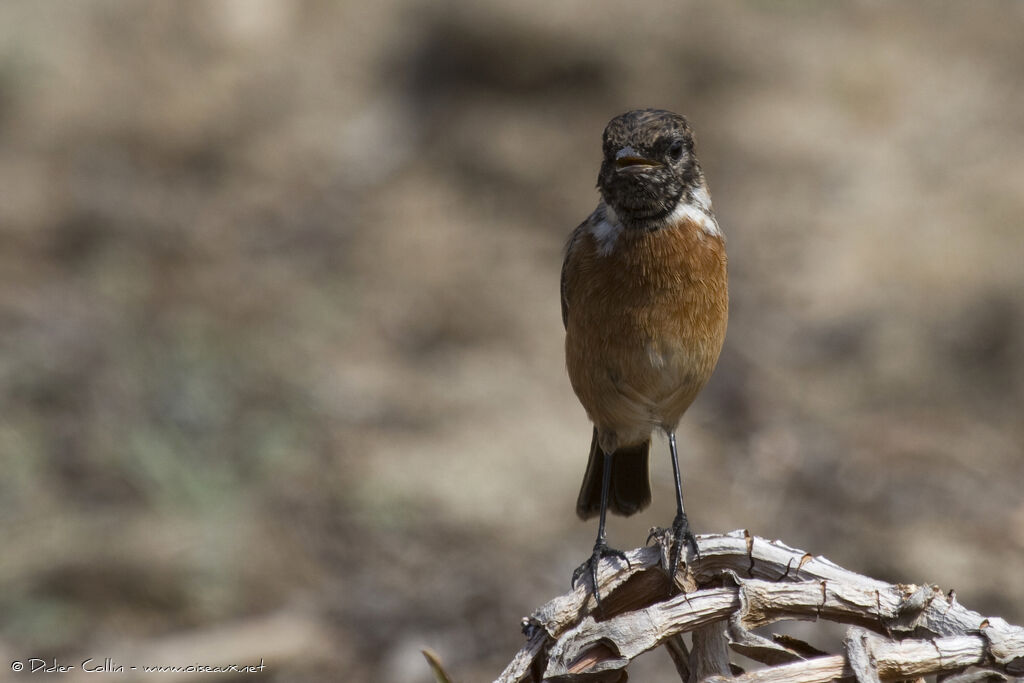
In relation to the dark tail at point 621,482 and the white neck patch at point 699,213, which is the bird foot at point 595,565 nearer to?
the dark tail at point 621,482

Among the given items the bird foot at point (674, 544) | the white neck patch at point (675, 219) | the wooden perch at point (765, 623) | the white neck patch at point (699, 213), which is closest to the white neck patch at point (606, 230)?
the white neck patch at point (675, 219)

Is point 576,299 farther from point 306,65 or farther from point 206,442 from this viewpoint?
point 306,65

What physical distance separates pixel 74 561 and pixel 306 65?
6610mm

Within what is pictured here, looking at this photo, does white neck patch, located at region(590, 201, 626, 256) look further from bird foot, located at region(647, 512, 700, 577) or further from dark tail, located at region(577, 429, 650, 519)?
bird foot, located at region(647, 512, 700, 577)

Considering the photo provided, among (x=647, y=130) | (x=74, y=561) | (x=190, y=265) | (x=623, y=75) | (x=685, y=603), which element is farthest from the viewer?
(x=623, y=75)

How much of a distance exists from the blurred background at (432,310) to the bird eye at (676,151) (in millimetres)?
1309

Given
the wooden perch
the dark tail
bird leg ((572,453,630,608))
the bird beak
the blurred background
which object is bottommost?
the wooden perch

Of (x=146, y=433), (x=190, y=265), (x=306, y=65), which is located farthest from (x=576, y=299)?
(x=306, y=65)

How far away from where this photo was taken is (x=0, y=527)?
6.96 meters

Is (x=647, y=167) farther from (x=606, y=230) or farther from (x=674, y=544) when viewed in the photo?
(x=674, y=544)

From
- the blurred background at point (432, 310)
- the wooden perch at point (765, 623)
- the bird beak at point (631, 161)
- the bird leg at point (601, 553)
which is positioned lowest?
the wooden perch at point (765, 623)

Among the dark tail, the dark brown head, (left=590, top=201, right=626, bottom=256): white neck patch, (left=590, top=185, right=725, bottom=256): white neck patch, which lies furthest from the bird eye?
the dark tail

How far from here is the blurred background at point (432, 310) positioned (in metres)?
6.66

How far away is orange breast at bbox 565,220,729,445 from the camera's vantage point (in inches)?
178
